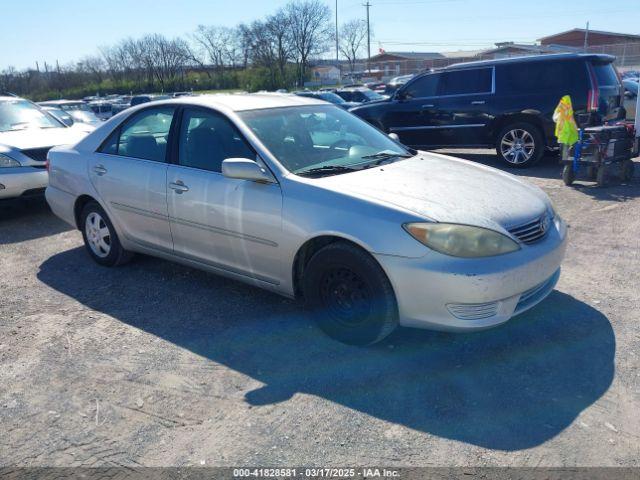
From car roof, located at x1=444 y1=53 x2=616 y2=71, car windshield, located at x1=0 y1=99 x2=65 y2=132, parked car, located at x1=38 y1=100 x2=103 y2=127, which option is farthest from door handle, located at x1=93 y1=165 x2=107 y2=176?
parked car, located at x1=38 y1=100 x2=103 y2=127

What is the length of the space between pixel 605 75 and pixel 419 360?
7.69 m

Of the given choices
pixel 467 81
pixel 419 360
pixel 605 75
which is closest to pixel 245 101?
pixel 419 360

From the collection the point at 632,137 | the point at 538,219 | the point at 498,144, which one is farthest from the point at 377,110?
the point at 538,219

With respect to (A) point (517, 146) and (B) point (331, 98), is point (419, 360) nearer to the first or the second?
(A) point (517, 146)

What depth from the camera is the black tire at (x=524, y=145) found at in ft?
30.8

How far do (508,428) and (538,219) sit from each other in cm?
144

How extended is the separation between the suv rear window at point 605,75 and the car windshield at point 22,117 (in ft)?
27.9

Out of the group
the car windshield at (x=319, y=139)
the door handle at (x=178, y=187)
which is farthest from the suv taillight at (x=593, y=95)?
the door handle at (x=178, y=187)

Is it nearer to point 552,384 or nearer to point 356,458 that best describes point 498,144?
point 552,384

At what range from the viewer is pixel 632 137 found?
26.4ft

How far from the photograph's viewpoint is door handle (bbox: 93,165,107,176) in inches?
197

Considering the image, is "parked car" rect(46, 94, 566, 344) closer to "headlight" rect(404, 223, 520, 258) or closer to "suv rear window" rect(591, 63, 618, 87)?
"headlight" rect(404, 223, 520, 258)

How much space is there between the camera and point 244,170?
375cm

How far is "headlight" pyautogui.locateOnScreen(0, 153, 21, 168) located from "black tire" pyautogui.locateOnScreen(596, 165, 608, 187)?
7.85 meters
